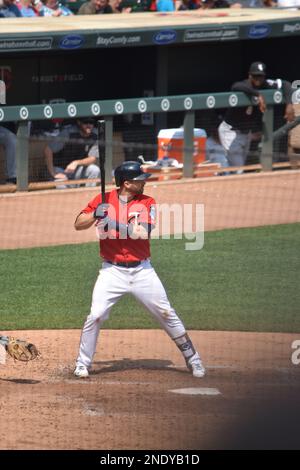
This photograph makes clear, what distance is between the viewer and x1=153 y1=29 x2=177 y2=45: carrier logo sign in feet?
58.3

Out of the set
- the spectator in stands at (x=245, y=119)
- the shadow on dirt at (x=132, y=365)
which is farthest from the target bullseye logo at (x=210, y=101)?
the shadow on dirt at (x=132, y=365)

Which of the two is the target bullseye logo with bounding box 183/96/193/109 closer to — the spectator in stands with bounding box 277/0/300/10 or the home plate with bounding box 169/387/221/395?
the spectator in stands with bounding box 277/0/300/10

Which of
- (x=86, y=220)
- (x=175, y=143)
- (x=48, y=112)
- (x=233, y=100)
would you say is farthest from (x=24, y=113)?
(x=86, y=220)

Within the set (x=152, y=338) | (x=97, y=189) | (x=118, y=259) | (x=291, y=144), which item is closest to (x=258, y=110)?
(x=291, y=144)

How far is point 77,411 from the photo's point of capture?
27.1 ft

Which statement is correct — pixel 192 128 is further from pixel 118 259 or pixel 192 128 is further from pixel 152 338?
pixel 118 259

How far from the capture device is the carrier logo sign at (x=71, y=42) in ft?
55.1

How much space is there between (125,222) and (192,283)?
3.80 m

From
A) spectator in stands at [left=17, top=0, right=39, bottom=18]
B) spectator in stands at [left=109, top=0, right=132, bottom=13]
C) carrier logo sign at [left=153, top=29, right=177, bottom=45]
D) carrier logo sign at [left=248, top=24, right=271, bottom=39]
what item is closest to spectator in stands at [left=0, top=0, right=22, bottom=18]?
spectator in stands at [left=17, top=0, right=39, bottom=18]

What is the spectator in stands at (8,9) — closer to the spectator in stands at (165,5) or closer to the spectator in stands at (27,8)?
the spectator in stands at (27,8)

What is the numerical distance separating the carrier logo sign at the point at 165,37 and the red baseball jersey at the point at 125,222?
362 inches

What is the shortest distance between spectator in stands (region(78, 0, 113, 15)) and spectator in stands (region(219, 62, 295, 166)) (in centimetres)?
313

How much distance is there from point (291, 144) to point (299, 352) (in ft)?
28.5
